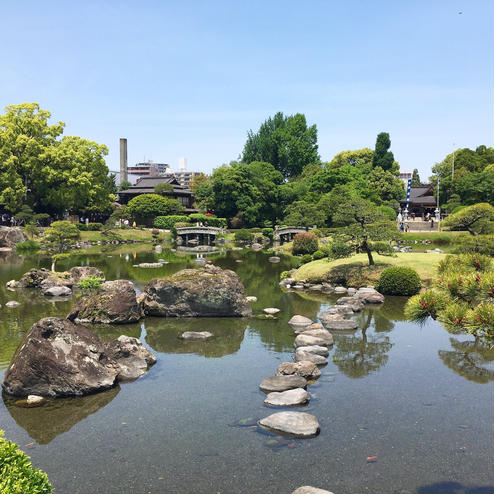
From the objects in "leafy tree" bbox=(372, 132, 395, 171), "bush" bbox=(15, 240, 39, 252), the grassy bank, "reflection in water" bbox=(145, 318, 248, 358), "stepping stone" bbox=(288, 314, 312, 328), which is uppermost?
"leafy tree" bbox=(372, 132, 395, 171)

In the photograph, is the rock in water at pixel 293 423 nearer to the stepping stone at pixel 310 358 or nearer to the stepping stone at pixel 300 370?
the stepping stone at pixel 300 370

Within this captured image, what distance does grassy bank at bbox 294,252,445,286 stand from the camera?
3114 centimetres

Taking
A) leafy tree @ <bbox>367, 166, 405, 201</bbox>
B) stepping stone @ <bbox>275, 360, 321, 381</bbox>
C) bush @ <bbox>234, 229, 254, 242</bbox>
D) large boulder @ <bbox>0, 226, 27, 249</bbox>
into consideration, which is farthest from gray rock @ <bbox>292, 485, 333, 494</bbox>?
leafy tree @ <bbox>367, 166, 405, 201</bbox>

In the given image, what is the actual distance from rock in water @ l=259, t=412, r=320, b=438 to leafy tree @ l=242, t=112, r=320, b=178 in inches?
3792

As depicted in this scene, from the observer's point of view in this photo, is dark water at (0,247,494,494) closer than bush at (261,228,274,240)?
Yes

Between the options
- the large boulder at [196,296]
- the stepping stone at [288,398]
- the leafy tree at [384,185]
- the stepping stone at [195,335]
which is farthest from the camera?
the leafy tree at [384,185]

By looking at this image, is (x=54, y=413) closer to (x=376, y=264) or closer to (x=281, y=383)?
(x=281, y=383)

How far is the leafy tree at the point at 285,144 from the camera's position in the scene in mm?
104250

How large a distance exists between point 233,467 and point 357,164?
108 metres

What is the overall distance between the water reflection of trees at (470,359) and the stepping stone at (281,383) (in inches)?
233

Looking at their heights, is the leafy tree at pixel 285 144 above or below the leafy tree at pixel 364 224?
above

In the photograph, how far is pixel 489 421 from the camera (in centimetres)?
1199

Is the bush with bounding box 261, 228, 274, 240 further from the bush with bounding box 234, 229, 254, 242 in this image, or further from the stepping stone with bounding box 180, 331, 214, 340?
the stepping stone with bounding box 180, 331, 214, 340

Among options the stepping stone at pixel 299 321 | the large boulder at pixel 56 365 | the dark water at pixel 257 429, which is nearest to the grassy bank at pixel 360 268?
the stepping stone at pixel 299 321
